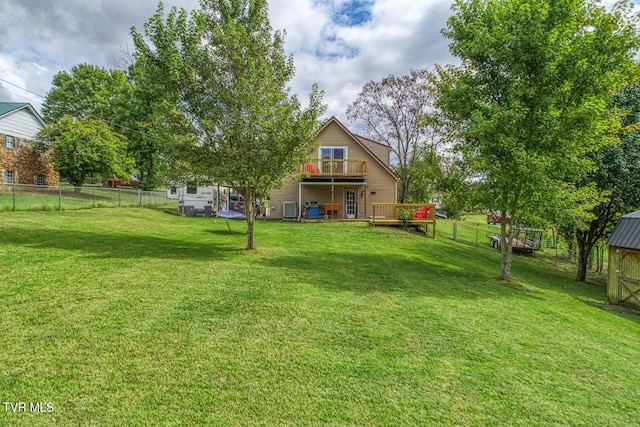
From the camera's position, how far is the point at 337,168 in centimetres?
2039

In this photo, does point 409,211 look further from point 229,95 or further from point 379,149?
point 229,95

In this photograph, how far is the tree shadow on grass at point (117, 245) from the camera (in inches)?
317

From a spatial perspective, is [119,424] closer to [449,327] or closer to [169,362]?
[169,362]

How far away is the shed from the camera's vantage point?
9984 mm

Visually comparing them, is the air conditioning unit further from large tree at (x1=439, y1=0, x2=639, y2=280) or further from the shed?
the shed

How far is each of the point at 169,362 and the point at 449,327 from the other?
423 centimetres

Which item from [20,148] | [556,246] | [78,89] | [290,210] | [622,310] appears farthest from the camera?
[78,89]

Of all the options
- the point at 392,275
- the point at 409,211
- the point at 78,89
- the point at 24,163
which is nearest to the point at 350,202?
the point at 409,211

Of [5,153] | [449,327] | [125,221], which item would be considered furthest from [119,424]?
[5,153]

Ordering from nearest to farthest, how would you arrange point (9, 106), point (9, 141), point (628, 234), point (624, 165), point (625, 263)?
point (628, 234) < point (625, 263) < point (624, 165) < point (9, 141) < point (9, 106)

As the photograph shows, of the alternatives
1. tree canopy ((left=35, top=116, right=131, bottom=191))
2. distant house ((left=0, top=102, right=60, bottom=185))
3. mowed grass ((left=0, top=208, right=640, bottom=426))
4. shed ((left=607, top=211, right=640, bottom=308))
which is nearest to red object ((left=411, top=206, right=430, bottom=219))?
shed ((left=607, top=211, right=640, bottom=308))

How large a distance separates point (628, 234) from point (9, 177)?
107 feet

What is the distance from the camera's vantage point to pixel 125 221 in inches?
540

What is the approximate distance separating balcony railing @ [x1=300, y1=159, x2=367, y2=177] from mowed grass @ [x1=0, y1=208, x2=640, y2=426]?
12.1 m
